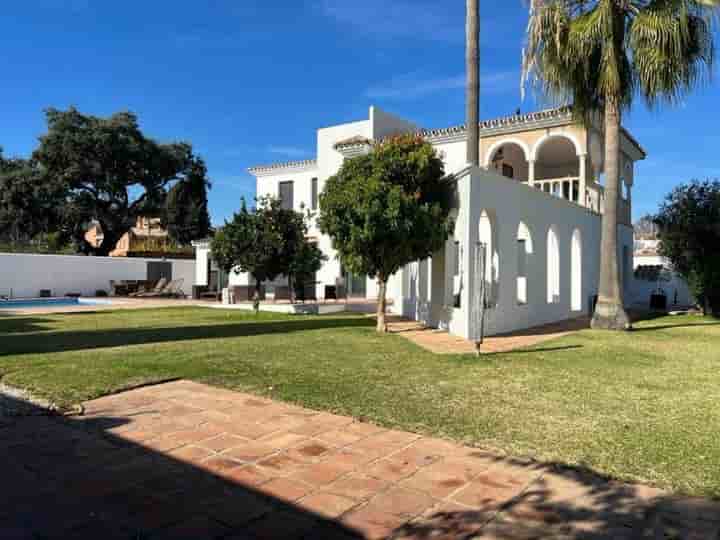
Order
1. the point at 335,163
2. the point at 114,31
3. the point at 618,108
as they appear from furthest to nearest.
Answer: the point at 335,163, the point at 114,31, the point at 618,108

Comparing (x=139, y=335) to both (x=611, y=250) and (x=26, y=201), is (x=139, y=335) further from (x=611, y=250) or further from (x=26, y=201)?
(x=26, y=201)

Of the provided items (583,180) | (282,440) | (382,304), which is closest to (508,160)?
(583,180)

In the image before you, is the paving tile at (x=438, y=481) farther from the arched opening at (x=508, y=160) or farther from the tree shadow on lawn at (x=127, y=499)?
the arched opening at (x=508, y=160)

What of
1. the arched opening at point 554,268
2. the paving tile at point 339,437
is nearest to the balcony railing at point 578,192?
the arched opening at point 554,268

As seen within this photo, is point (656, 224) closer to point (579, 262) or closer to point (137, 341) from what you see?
point (579, 262)

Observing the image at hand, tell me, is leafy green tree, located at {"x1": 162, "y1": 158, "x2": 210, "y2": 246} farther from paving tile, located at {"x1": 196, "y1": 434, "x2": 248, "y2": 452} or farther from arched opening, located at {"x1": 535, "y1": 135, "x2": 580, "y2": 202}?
paving tile, located at {"x1": 196, "y1": 434, "x2": 248, "y2": 452}

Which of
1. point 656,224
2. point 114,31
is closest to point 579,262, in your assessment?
point 656,224

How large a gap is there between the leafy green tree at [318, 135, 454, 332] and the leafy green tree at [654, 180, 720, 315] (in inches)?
460

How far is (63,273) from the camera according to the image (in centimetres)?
2911

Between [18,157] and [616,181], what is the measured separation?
42015mm

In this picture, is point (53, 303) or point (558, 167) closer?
point (558, 167)

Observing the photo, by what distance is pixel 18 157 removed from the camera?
127 ft

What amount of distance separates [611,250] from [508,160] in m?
11.7

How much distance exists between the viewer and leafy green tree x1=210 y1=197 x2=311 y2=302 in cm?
1565
